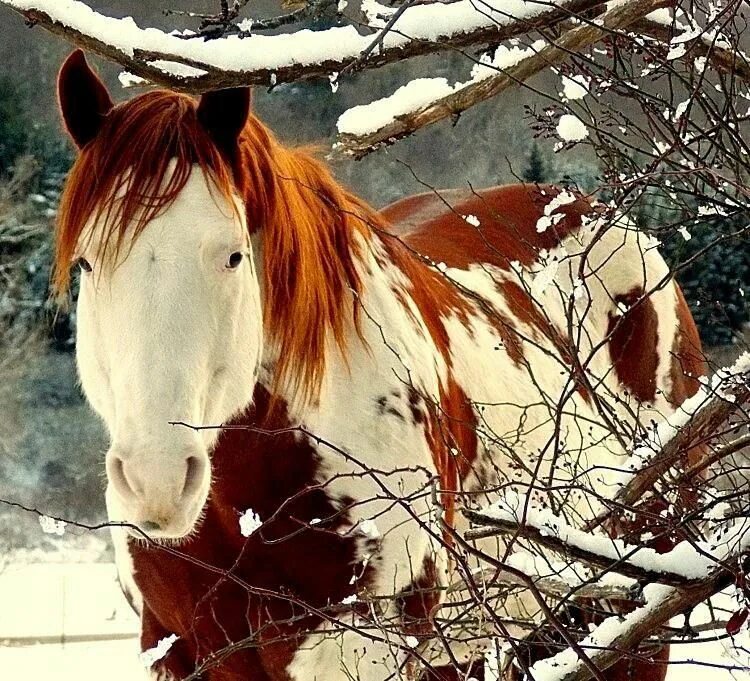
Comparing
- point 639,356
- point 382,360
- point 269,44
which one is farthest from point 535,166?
point 269,44

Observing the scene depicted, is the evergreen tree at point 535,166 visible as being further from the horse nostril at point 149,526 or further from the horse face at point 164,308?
the horse nostril at point 149,526

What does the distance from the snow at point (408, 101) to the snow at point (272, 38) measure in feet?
0.64

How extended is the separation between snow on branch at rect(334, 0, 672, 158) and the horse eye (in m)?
0.22

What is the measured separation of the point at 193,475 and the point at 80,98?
0.46 metres

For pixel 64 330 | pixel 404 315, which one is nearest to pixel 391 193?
pixel 64 330

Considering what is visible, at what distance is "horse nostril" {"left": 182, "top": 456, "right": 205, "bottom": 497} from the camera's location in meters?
0.98

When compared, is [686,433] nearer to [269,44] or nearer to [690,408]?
[690,408]

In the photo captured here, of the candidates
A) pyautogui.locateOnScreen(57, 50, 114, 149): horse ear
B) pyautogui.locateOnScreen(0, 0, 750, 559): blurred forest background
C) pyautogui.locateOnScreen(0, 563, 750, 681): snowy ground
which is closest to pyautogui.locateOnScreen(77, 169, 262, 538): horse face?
pyautogui.locateOnScreen(57, 50, 114, 149): horse ear

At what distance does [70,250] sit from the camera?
1.12m

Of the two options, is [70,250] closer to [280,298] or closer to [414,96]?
[280,298]

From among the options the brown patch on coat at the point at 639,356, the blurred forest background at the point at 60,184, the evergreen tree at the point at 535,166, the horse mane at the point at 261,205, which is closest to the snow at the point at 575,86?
the horse mane at the point at 261,205

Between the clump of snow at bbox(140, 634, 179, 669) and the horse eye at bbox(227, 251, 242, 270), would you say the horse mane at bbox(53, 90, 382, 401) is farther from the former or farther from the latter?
the clump of snow at bbox(140, 634, 179, 669)

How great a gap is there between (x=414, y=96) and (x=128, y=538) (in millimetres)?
709

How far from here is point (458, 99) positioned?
84 centimetres
